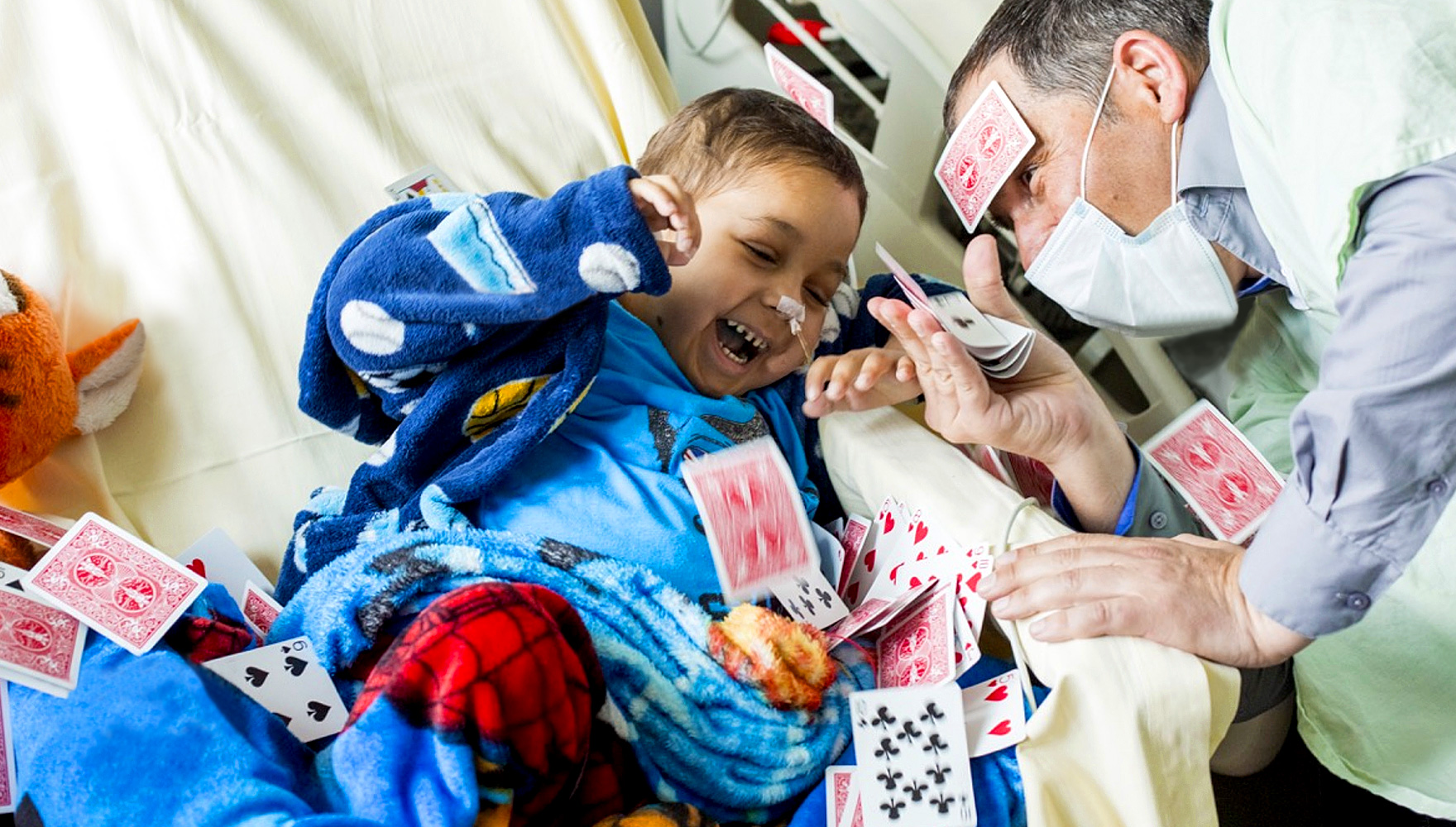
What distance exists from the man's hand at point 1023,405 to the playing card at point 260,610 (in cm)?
80

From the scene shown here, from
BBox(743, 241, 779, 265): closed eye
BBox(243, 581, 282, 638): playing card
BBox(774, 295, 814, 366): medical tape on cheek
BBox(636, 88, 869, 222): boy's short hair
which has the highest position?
BBox(636, 88, 869, 222): boy's short hair

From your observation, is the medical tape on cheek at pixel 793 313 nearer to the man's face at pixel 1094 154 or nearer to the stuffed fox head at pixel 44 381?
the man's face at pixel 1094 154

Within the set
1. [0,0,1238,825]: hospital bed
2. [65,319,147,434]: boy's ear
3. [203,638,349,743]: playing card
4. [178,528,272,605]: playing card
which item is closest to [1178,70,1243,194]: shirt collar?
[0,0,1238,825]: hospital bed

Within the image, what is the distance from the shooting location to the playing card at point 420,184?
5.36ft

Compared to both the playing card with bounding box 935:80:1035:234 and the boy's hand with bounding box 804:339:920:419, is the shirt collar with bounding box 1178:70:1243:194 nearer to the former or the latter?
the playing card with bounding box 935:80:1035:234

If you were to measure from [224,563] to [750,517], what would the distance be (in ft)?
2.20

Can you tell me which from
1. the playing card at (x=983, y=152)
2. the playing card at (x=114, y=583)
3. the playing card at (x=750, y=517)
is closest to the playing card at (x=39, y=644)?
the playing card at (x=114, y=583)

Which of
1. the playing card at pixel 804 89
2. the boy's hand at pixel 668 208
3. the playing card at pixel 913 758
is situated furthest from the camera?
the playing card at pixel 804 89

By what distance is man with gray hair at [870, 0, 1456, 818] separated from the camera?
1.01 m

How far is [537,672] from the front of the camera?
1.01m

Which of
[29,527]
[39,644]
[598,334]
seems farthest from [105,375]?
[598,334]

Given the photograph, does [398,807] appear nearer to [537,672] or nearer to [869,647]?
[537,672]

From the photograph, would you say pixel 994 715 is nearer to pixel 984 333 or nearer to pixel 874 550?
pixel 874 550

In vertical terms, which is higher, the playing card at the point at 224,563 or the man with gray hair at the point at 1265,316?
the man with gray hair at the point at 1265,316
